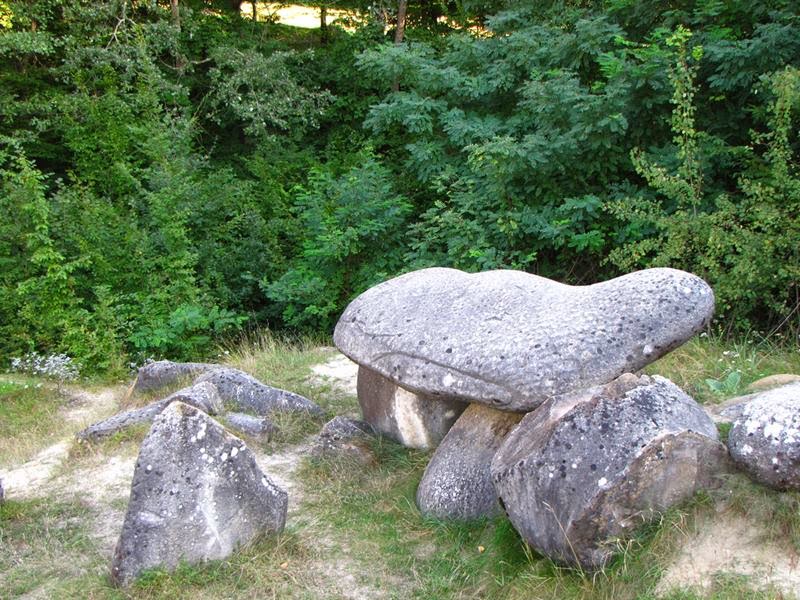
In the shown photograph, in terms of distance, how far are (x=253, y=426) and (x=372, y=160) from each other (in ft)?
19.1

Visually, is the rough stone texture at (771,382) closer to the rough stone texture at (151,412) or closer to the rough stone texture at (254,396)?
the rough stone texture at (254,396)

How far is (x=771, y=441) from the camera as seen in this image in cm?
363

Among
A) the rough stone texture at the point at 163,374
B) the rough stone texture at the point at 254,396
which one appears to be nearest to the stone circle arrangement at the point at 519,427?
the rough stone texture at the point at 254,396

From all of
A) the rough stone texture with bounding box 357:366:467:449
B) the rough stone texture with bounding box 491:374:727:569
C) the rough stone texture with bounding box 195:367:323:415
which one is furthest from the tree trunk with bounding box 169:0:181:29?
the rough stone texture with bounding box 491:374:727:569

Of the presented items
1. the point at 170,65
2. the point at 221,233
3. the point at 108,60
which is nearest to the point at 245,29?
the point at 170,65

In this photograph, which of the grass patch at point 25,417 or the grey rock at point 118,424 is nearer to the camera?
the grey rock at point 118,424

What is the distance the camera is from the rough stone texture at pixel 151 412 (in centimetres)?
615

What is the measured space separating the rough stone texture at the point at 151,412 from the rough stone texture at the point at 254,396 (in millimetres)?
192

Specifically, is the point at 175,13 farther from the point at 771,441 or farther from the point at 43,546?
the point at 771,441

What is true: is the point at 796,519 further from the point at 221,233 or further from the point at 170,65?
the point at 170,65

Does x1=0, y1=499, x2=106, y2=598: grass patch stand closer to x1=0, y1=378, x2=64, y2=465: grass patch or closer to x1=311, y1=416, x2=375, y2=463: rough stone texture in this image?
x1=0, y1=378, x2=64, y2=465: grass patch

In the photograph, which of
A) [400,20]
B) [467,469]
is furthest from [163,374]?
[400,20]

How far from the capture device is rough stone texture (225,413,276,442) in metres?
6.02

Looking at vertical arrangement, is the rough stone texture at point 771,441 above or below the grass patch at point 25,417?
above
